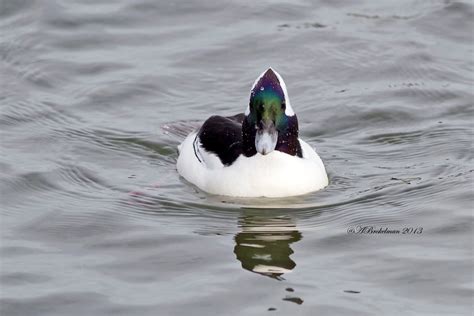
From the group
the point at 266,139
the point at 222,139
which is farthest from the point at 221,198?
the point at 266,139

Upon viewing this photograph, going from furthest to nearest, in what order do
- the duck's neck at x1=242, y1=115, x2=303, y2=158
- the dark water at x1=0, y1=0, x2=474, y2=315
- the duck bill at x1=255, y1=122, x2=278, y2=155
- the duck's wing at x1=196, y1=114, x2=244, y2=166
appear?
the duck's wing at x1=196, y1=114, x2=244, y2=166
the duck's neck at x1=242, y1=115, x2=303, y2=158
the duck bill at x1=255, y1=122, x2=278, y2=155
the dark water at x1=0, y1=0, x2=474, y2=315

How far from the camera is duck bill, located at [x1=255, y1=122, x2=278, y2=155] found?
1079 centimetres

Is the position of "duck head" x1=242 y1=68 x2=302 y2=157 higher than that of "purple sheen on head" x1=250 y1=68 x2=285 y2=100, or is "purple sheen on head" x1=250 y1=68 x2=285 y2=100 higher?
"purple sheen on head" x1=250 y1=68 x2=285 y2=100

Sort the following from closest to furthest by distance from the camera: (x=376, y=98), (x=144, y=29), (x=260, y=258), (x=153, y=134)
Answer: (x=260, y=258), (x=153, y=134), (x=376, y=98), (x=144, y=29)

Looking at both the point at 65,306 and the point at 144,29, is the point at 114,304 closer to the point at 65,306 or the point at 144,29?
the point at 65,306

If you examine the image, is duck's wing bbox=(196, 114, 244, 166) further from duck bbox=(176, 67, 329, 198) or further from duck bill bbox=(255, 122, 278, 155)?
duck bill bbox=(255, 122, 278, 155)

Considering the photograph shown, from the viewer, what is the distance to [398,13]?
1645 centimetres

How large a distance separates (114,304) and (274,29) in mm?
7862

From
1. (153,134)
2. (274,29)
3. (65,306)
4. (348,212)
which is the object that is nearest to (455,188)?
(348,212)

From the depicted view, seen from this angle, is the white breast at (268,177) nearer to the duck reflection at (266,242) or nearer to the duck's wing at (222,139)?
the duck's wing at (222,139)

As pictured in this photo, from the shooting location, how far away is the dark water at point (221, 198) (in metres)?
9.27

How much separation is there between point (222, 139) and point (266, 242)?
177cm

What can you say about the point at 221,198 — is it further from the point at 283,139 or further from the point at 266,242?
the point at 266,242

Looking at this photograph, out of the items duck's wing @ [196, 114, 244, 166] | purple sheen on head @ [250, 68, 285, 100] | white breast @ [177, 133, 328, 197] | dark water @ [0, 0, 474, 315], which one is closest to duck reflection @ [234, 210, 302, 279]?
dark water @ [0, 0, 474, 315]
